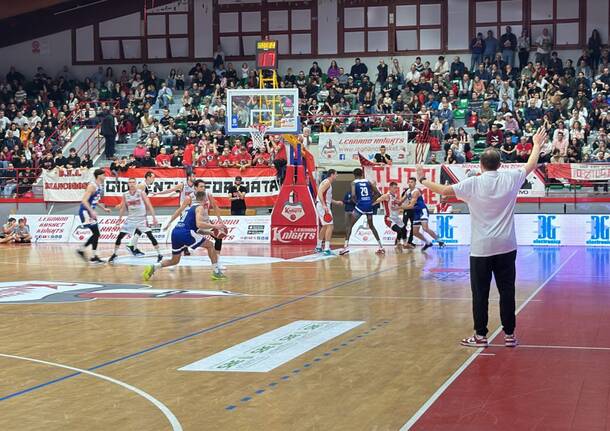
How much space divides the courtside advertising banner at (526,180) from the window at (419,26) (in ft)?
46.0

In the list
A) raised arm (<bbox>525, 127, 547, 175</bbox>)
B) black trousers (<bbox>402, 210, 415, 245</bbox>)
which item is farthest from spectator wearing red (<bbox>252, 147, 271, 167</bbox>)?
raised arm (<bbox>525, 127, 547, 175</bbox>)

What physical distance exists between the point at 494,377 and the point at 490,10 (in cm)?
3529

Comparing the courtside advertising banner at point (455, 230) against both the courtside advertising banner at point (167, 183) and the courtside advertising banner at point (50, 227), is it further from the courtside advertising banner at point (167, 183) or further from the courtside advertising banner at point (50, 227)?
the courtside advertising banner at point (167, 183)

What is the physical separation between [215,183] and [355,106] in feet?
27.5

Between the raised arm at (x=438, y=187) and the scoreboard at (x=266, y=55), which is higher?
the scoreboard at (x=266, y=55)

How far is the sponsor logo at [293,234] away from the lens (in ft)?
89.4

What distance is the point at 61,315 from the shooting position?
1246cm

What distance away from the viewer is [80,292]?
1509cm

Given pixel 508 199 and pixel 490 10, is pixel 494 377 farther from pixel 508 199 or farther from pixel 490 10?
pixel 490 10

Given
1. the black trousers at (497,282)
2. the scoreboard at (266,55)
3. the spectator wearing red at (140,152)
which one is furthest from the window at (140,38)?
the black trousers at (497,282)

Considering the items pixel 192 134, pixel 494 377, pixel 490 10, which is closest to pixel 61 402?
pixel 494 377

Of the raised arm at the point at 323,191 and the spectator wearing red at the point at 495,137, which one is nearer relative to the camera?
the raised arm at the point at 323,191

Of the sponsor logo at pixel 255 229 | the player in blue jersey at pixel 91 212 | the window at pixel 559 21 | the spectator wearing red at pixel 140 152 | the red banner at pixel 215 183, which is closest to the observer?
the player in blue jersey at pixel 91 212

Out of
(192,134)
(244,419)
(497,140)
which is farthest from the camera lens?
(192,134)
